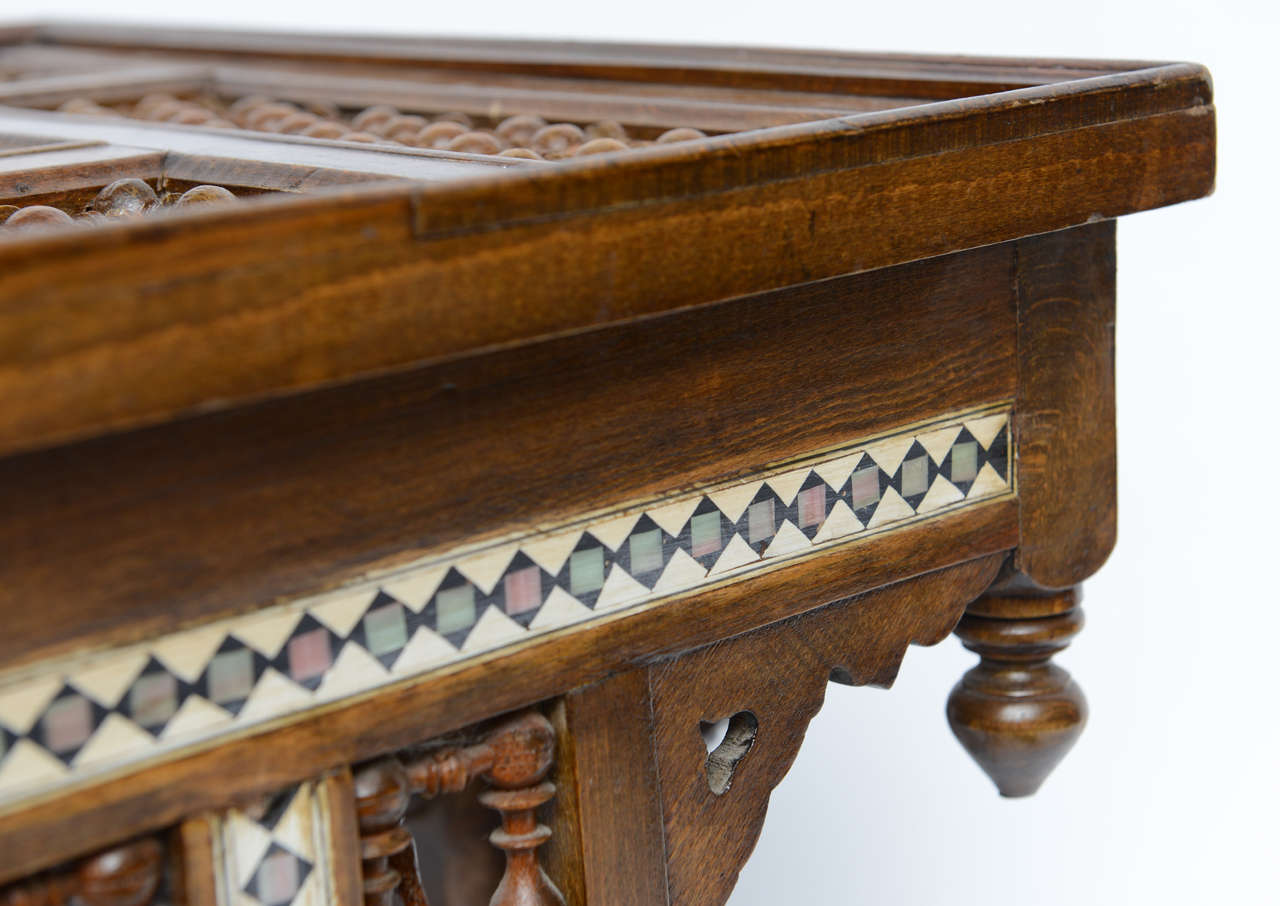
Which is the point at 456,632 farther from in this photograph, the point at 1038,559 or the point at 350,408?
the point at 1038,559

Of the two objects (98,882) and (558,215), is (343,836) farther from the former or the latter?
(558,215)

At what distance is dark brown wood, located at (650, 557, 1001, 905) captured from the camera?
98 cm

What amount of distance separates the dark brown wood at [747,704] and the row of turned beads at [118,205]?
0.34m

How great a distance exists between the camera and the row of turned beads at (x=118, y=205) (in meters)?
0.93

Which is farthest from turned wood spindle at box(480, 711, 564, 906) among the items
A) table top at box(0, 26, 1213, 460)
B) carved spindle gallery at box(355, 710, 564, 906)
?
table top at box(0, 26, 1213, 460)

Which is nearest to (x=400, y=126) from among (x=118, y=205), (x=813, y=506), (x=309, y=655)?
(x=118, y=205)

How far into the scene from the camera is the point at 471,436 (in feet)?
2.78

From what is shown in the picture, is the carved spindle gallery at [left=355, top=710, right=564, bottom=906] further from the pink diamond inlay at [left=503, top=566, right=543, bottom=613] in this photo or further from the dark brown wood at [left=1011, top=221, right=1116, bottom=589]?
the dark brown wood at [left=1011, top=221, right=1116, bottom=589]

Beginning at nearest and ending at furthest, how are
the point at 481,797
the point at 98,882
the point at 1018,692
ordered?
the point at 98,882
the point at 481,797
the point at 1018,692

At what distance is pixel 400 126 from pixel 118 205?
1.06 ft

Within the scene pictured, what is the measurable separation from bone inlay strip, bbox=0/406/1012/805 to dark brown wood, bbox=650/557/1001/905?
0.16ft

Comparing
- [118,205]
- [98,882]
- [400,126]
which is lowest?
[98,882]

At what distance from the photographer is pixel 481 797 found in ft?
3.02

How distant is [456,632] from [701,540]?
147 mm
